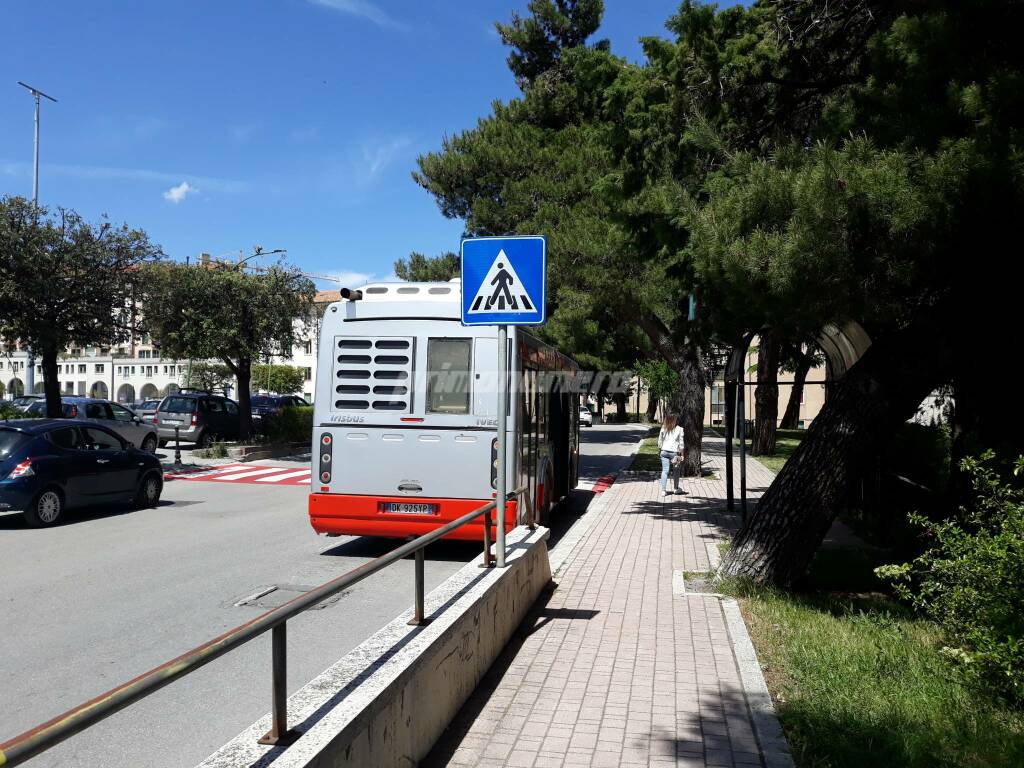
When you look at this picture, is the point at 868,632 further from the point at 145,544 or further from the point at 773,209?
the point at 145,544

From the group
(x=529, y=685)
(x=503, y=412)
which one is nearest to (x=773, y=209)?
(x=503, y=412)

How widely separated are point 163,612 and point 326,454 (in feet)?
9.15

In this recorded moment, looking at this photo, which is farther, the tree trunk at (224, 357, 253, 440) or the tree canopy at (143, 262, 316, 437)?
the tree trunk at (224, 357, 253, 440)

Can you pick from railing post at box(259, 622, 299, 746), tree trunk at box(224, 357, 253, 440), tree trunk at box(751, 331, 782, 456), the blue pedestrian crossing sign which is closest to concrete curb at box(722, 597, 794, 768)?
railing post at box(259, 622, 299, 746)

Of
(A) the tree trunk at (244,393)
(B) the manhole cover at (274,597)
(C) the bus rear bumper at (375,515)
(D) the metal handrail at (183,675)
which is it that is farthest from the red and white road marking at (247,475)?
(D) the metal handrail at (183,675)

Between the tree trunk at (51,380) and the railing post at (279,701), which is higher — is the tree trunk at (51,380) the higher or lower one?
the higher one

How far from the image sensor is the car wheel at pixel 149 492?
14.4 m

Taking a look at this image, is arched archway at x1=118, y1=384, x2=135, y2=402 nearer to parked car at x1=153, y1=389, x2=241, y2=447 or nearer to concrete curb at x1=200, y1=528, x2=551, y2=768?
parked car at x1=153, y1=389, x2=241, y2=447

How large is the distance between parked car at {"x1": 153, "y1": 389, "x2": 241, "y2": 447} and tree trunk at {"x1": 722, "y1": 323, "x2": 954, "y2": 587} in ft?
73.1

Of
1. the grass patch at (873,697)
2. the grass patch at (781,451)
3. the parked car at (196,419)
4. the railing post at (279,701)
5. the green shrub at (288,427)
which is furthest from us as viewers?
the green shrub at (288,427)

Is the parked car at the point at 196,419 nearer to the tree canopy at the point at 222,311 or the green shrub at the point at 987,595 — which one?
the tree canopy at the point at 222,311

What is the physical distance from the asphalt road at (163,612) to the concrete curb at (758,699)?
2.22 m

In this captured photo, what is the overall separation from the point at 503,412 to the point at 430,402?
11.5ft

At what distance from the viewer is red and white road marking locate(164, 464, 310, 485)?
19620mm
